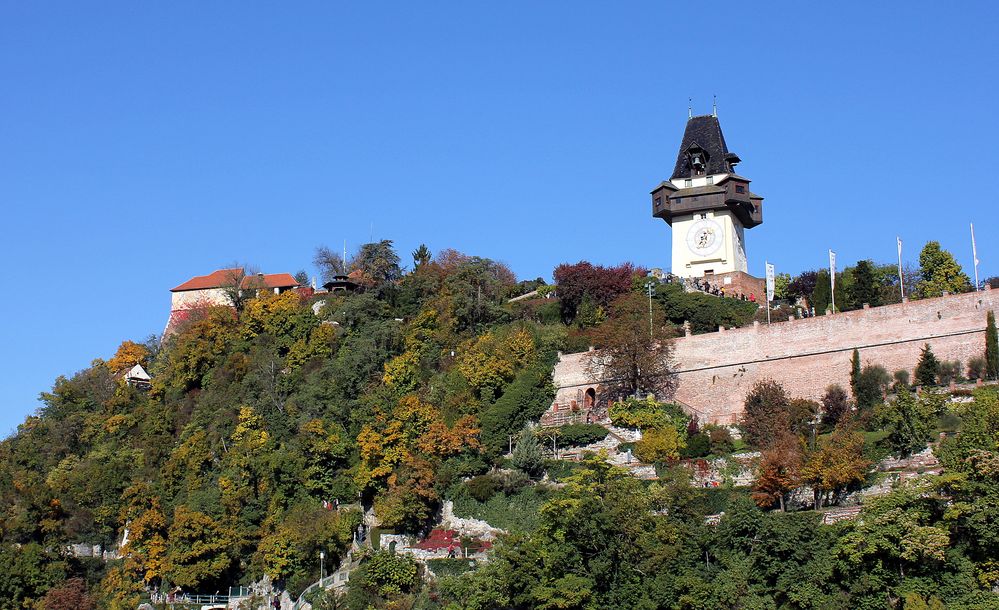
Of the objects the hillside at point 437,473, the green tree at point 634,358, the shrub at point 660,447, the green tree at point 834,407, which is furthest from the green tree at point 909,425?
the green tree at point 634,358

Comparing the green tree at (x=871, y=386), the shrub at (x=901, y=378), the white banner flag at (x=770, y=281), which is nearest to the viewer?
the shrub at (x=901, y=378)

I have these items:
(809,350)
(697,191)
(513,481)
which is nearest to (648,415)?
(513,481)

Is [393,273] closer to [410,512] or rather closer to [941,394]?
[410,512]

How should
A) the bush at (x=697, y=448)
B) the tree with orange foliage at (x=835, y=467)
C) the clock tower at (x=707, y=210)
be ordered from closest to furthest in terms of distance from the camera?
the tree with orange foliage at (x=835, y=467)
the bush at (x=697, y=448)
the clock tower at (x=707, y=210)

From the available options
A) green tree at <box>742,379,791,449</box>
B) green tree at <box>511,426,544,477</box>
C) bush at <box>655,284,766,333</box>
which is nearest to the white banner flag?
bush at <box>655,284,766,333</box>

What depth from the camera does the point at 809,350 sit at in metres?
48.5

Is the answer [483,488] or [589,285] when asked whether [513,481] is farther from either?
[589,285]

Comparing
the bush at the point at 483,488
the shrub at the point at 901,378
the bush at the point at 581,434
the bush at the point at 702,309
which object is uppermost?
the bush at the point at 702,309

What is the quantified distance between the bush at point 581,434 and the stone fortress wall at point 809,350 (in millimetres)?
3919

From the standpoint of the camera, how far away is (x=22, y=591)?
4997 centimetres

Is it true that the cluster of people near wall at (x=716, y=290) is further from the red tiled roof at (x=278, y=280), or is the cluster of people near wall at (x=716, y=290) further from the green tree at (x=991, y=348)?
the red tiled roof at (x=278, y=280)

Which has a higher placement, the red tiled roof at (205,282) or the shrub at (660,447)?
the red tiled roof at (205,282)

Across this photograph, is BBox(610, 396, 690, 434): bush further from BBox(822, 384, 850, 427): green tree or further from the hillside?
BBox(822, 384, 850, 427): green tree

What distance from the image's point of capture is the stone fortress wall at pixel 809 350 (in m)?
45.5
